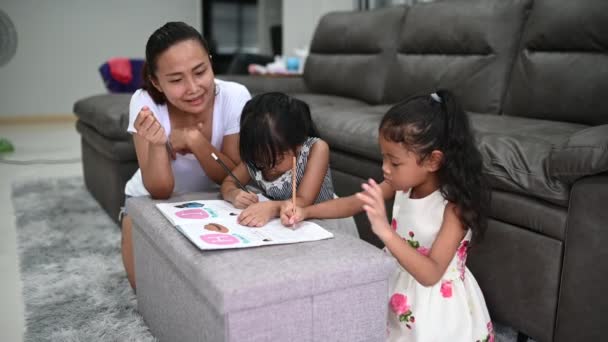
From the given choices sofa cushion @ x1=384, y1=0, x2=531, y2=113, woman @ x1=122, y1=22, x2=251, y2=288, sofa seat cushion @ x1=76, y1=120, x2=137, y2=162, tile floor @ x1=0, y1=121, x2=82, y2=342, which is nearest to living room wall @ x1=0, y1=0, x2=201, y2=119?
tile floor @ x1=0, y1=121, x2=82, y2=342

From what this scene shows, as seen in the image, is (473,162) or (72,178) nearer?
(473,162)

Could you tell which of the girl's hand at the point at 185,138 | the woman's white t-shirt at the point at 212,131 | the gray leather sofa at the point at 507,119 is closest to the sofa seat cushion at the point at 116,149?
the gray leather sofa at the point at 507,119

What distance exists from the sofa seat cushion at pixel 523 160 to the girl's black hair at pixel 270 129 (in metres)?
0.50

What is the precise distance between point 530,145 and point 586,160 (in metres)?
0.22

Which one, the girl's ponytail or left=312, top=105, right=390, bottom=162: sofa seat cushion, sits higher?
the girl's ponytail

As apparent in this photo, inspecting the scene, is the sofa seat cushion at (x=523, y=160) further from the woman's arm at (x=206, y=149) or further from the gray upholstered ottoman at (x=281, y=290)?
the woman's arm at (x=206, y=149)

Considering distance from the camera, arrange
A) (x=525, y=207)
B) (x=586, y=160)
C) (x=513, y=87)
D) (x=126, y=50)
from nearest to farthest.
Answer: (x=586, y=160)
(x=525, y=207)
(x=513, y=87)
(x=126, y=50)

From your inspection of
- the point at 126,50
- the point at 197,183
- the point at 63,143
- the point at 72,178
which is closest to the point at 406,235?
the point at 197,183

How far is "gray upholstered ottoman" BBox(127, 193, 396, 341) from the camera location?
86 centimetres

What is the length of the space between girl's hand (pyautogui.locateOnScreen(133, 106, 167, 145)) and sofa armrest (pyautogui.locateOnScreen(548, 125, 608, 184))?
0.96m

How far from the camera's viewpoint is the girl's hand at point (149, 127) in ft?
4.33

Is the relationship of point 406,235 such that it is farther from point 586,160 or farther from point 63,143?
point 63,143

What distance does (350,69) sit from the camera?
119 inches

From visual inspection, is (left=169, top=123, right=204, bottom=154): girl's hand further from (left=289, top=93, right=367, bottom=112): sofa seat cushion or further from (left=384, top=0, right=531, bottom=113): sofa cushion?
(left=384, top=0, right=531, bottom=113): sofa cushion
